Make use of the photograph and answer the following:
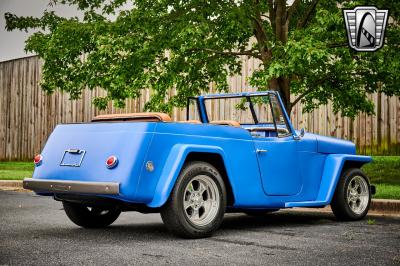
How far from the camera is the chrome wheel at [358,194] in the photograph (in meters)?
8.33

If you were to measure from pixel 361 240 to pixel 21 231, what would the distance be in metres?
3.49

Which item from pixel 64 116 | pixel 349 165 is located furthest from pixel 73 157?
pixel 64 116

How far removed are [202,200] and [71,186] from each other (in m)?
1.29

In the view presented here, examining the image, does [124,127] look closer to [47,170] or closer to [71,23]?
[47,170]

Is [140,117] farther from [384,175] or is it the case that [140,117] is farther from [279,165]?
[384,175]

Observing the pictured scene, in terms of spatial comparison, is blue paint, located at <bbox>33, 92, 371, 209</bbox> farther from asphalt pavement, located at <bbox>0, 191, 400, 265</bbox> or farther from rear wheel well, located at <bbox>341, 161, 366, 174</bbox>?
asphalt pavement, located at <bbox>0, 191, 400, 265</bbox>

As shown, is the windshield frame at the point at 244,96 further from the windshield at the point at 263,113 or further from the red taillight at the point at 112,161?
the red taillight at the point at 112,161

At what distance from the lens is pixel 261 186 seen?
7043mm

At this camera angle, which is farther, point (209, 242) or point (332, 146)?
point (332, 146)

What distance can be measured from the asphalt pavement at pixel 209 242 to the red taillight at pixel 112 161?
720 millimetres

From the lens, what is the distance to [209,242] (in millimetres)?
6164

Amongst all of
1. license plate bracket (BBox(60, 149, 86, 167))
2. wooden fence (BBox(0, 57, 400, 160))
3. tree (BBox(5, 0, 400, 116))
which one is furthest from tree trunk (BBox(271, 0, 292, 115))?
license plate bracket (BBox(60, 149, 86, 167))

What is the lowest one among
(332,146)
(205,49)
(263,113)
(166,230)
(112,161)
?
(166,230)

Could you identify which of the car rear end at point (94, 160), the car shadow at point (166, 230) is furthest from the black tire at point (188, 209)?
the car rear end at point (94, 160)
